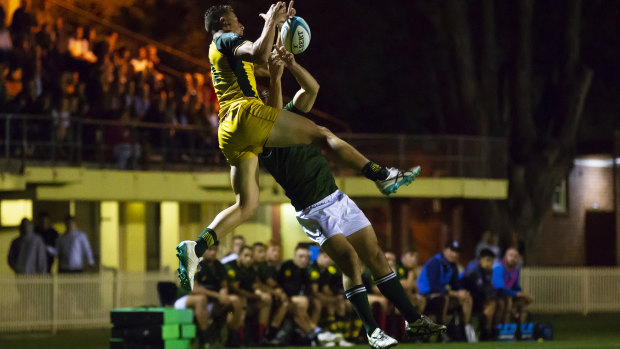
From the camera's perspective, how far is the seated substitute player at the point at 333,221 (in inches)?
388

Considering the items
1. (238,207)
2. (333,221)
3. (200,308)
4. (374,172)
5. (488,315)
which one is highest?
(374,172)

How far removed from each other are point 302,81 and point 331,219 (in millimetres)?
1139

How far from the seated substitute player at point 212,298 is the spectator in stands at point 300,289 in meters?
0.86

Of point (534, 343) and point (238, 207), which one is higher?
point (238, 207)

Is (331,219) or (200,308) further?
(200,308)

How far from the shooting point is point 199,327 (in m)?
16.7

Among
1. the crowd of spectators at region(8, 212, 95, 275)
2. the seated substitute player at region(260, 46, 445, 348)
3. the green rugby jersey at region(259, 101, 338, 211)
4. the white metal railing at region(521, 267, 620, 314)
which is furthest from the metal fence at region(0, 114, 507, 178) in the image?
the seated substitute player at region(260, 46, 445, 348)

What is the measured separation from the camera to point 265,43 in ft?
29.1

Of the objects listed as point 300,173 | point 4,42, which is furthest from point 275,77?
point 4,42

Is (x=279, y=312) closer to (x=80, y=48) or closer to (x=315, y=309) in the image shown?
(x=315, y=309)

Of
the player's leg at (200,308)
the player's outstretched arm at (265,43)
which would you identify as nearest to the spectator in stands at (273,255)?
the player's leg at (200,308)

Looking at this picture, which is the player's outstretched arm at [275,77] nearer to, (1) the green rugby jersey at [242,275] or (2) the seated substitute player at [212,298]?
(2) the seated substitute player at [212,298]

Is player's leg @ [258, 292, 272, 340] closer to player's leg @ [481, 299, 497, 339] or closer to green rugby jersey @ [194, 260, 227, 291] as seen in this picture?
green rugby jersey @ [194, 260, 227, 291]

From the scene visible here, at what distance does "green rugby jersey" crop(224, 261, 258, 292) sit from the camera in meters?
17.5
